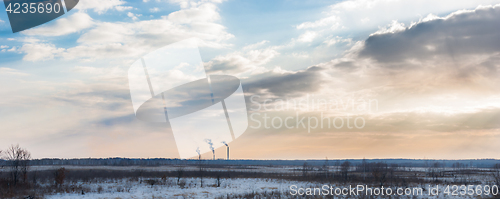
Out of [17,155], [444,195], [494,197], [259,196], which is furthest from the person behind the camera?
[17,155]

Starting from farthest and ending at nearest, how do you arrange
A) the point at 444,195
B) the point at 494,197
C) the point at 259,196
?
the point at 444,195 < the point at 259,196 < the point at 494,197

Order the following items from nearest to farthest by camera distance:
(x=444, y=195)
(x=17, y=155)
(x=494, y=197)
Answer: (x=494, y=197) → (x=444, y=195) → (x=17, y=155)

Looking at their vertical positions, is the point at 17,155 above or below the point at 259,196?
above

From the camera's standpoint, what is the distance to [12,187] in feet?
85.9

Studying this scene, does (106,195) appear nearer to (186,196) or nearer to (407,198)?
(186,196)

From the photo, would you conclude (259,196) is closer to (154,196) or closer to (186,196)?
(186,196)

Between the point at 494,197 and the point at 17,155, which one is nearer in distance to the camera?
the point at 494,197

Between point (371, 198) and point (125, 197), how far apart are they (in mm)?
18553

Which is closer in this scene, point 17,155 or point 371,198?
point 371,198

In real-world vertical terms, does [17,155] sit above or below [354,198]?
above

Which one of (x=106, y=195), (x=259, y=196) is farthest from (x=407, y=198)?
(x=106, y=195)

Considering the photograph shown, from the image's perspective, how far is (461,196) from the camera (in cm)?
2581

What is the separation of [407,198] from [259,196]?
11.2m

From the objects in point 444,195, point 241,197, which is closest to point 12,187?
point 241,197
